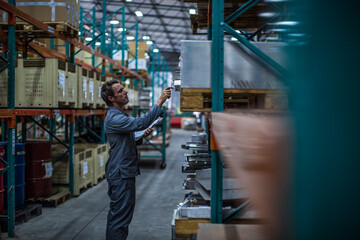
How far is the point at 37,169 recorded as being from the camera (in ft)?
20.6

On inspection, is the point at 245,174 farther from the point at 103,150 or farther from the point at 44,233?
the point at 103,150

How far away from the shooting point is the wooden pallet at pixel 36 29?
19.2 feet

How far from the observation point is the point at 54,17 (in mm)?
6113

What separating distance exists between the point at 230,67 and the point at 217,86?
176 millimetres

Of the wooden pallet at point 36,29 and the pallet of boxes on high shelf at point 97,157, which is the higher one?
the wooden pallet at point 36,29

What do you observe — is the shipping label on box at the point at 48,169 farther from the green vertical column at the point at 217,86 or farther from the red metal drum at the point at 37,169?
the green vertical column at the point at 217,86

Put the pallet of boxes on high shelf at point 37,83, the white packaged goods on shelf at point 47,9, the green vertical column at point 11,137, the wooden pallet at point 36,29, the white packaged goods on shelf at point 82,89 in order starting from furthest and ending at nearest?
the white packaged goods on shelf at point 82,89
the white packaged goods on shelf at point 47,9
the pallet of boxes on high shelf at point 37,83
the wooden pallet at point 36,29
the green vertical column at point 11,137

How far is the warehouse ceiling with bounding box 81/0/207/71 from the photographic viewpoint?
2239cm

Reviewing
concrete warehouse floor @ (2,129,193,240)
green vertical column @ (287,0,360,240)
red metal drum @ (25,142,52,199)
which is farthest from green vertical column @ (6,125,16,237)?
green vertical column @ (287,0,360,240)

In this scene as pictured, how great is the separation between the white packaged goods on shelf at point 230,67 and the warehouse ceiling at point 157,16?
16.6 meters

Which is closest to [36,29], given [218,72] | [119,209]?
[119,209]

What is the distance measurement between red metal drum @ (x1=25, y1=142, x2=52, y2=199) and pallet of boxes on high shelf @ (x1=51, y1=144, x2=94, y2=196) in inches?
22.5

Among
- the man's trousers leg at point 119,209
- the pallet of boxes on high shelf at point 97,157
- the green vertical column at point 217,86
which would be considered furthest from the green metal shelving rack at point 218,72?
the pallet of boxes on high shelf at point 97,157

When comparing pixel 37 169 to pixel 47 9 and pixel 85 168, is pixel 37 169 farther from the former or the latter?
pixel 47 9
